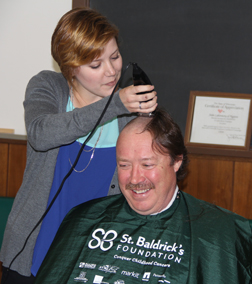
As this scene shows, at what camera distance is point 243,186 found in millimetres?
2562

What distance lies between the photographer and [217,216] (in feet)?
5.87

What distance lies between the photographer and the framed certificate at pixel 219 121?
2609 mm

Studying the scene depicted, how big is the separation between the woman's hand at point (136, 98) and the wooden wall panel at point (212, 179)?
49.9 inches

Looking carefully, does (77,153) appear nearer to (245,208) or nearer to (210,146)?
(210,146)

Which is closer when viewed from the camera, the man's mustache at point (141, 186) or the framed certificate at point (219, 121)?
the man's mustache at point (141, 186)

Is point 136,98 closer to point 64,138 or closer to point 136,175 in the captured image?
point 64,138

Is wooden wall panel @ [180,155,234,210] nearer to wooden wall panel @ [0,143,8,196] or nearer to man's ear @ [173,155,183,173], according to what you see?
man's ear @ [173,155,183,173]

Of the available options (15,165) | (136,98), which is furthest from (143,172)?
(15,165)

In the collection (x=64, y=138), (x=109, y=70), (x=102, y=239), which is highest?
(x=109, y=70)

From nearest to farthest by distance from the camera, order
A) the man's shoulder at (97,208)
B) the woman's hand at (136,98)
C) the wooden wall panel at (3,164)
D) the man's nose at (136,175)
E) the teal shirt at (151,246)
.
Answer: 1. the woman's hand at (136,98)
2. the teal shirt at (151,246)
3. the man's nose at (136,175)
4. the man's shoulder at (97,208)
5. the wooden wall panel at (3,164)

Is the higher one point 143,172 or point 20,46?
point 20,46

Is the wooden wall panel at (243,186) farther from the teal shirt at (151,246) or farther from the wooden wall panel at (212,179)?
the teal shirt at (151,246)

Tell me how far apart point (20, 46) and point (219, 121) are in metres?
1.67

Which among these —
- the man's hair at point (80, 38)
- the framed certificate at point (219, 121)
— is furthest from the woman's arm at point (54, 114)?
the framed certificate at point (219, 121)
